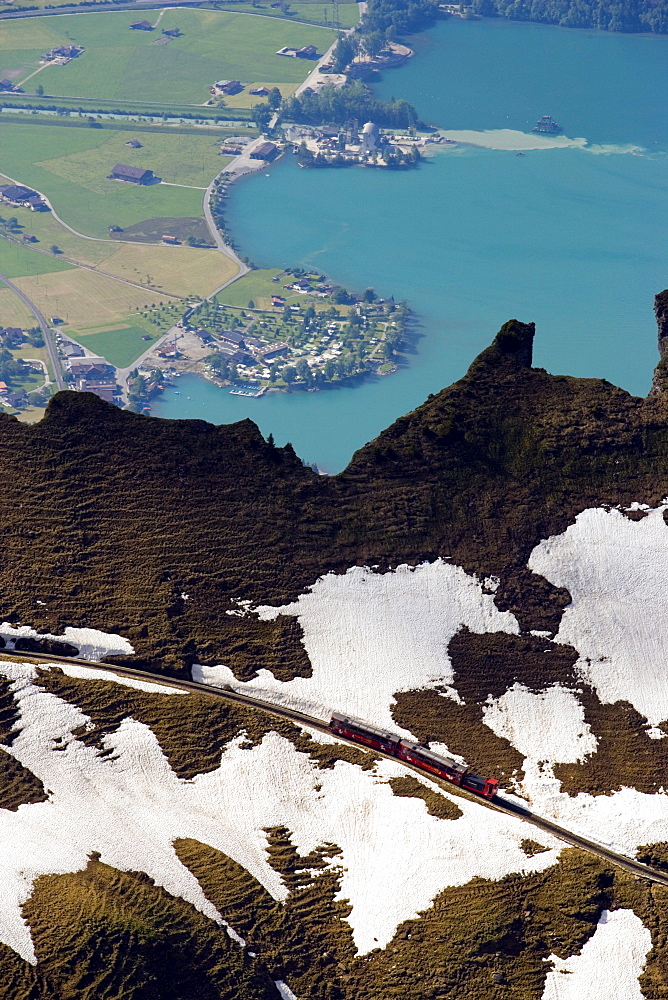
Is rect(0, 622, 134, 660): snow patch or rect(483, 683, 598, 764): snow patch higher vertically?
rect(0, 622, 134, 660): snow patch

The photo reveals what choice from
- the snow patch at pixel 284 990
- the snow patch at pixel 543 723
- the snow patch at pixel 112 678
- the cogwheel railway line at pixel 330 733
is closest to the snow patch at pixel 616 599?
the snow patch at pixel 543 723

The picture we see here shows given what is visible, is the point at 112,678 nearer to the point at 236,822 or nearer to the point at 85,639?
the point at 85,639

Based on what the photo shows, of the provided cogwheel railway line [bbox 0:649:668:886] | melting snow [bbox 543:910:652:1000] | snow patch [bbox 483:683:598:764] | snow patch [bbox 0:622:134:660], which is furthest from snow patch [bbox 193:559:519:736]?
melting snow [bbox 543:910:652:1000]

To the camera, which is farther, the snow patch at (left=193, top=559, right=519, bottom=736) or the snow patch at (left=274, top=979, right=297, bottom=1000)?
the snow patch at (left=193, top=559, right=519, bottom=736)

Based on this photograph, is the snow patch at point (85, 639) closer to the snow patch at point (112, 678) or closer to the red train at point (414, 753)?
the snow patch at point (112, 678)

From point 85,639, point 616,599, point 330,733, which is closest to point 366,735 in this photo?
point 330,733

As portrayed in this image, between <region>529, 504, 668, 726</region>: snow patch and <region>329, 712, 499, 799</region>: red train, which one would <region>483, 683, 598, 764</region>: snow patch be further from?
<region>329, 712, 499, 799</region>: red train
